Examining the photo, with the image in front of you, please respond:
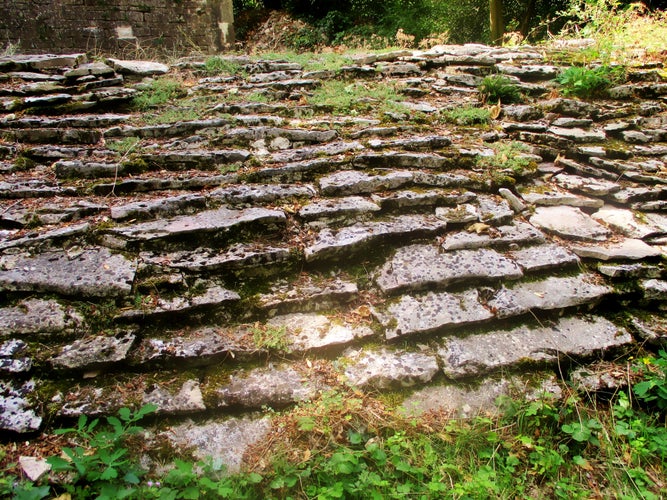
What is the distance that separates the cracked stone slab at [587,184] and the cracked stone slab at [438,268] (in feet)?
4.26

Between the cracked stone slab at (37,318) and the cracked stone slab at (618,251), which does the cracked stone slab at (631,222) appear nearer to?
the cracked stone slab at (618,251)

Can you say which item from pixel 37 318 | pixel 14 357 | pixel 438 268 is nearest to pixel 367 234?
pixel 438 268

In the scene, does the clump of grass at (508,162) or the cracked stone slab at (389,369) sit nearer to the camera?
the cracked stone slab at (389,369)

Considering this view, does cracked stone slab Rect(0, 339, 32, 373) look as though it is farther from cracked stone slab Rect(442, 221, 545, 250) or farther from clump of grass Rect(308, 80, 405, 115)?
clump of grass Rect(308, 80, 405, 115)

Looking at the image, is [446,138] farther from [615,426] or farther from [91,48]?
[91,48]

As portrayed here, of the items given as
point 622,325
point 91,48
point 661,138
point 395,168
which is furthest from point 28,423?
point 91,48

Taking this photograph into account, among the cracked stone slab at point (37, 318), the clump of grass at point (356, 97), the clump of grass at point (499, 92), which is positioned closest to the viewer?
the cracked stone slab at point (37, 318)

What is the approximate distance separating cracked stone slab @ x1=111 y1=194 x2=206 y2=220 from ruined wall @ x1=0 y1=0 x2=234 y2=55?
20.6ft

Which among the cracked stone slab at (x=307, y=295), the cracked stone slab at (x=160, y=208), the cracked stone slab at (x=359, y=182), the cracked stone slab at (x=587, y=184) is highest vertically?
the cracked stone slab at (x=359, y=182)

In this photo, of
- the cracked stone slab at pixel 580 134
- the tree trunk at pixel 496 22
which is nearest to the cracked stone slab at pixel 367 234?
the cracked stone slab at pixel 580 134

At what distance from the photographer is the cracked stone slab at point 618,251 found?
2898 millimetres

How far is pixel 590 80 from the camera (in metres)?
4.84

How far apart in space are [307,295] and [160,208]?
1278 mm

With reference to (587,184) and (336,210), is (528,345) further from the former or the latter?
(587,184)
